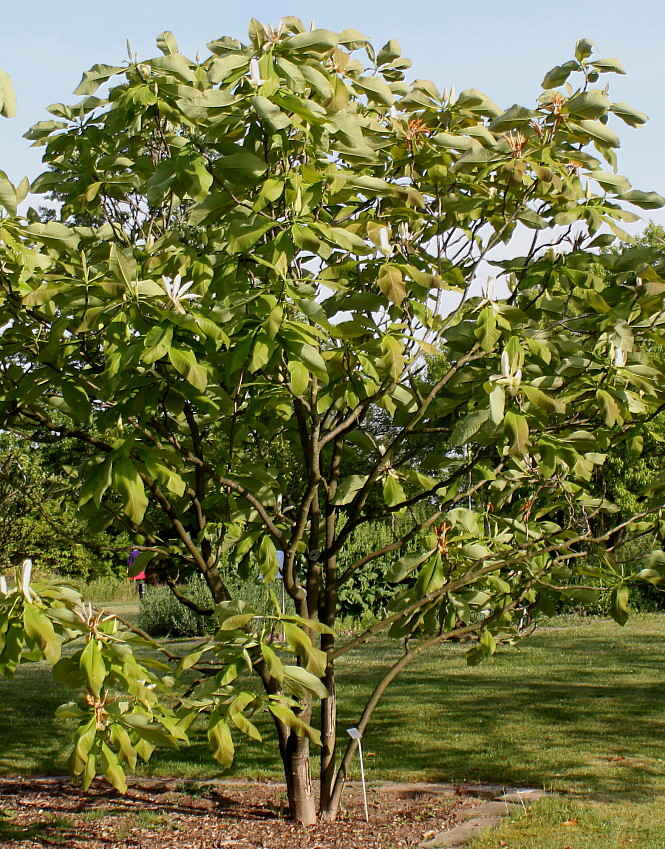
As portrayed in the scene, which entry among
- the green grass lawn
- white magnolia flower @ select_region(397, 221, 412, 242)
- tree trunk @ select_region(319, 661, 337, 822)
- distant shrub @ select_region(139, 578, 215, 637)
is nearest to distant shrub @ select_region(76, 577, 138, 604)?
distant shrub @ select_region(139, 578, 215, 637)

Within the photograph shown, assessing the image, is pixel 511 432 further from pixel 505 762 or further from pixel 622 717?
pixel 622 717

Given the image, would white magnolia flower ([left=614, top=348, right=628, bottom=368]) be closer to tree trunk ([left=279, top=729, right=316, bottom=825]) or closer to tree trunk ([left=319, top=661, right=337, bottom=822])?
tree trunk ([left=319, top=661, right=337, bottom=822])

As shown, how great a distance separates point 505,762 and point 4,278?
4.71m

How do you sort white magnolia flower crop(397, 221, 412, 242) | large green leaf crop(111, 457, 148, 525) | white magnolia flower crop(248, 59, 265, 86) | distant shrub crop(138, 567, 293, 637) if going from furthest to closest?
distant shrub crop(138, 567, 293, 637) < white magnolia flower crop(397, 221, 412, 242) < large green leaf crop(111, 457, 148, 525) < white magnolia flower crop(248, 59, 265, 86)

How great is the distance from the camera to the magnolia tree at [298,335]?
288 cm

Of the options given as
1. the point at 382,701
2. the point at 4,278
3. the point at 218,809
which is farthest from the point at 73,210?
the point at 382,701

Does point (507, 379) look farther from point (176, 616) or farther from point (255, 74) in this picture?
point (176, 616)

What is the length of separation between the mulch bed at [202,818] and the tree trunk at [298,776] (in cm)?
7

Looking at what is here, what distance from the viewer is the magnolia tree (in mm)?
2879

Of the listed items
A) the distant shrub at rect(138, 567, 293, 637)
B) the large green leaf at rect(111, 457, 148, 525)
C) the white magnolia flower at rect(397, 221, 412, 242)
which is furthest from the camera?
the distant shrub at rect(138, 567, 293, 637)

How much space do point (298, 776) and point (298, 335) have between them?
2442 millimetres

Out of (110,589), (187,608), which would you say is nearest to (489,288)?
(187,608)

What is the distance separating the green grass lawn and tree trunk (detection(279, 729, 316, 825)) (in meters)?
0.84

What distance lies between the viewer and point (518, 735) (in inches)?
271
